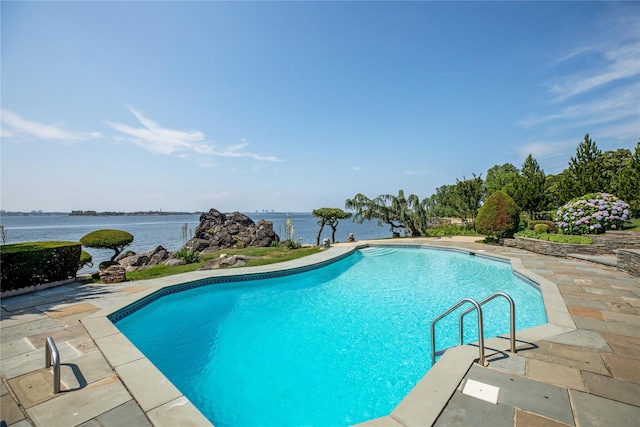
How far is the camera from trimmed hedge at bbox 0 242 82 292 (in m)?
7.35

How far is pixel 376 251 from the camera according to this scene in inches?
698

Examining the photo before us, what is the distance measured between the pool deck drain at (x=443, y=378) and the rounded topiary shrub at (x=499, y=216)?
36.8ft

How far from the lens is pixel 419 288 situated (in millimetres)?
9727

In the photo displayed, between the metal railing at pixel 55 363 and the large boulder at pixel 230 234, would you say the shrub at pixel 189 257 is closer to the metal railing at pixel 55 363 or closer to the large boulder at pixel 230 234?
the large boulder at pixel 230 234

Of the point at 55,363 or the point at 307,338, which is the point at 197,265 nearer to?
the point at 307,338

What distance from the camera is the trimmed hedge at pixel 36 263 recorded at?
7.35m

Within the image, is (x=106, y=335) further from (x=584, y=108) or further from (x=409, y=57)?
(x=584, y=108)

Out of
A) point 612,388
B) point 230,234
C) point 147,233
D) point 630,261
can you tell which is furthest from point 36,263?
point 147,233

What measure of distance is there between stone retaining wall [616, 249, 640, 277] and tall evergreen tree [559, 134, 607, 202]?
50.0ft

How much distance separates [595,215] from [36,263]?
75.7 ft

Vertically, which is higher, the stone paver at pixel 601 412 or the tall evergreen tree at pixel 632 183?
the tall evergreen tree at pixel 632 183

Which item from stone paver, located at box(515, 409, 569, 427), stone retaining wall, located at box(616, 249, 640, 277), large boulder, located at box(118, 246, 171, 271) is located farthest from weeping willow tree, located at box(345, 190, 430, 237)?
stone paver, located at box(515, 409, 569, 427)

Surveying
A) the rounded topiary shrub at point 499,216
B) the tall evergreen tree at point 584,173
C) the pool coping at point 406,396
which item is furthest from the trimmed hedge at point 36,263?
the tall evergreen tree at point 584,173

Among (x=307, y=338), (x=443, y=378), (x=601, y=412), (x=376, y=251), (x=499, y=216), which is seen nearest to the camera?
(x=601, y=412)
